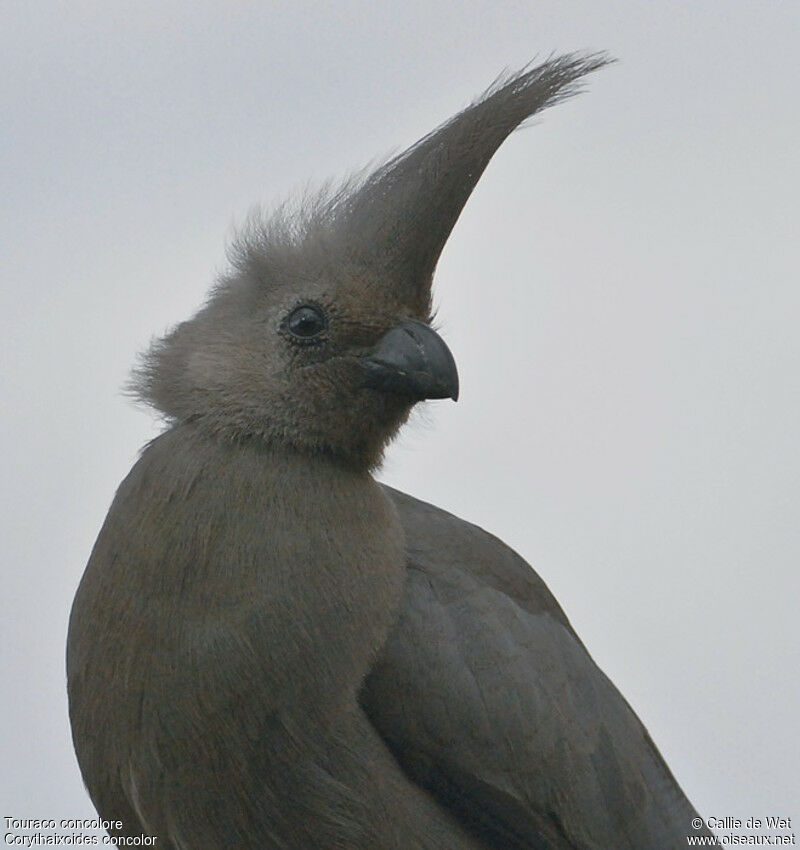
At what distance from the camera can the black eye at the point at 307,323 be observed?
3.38m

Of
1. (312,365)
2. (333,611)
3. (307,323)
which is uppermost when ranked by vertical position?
(307,323)

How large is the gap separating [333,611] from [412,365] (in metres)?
0.70

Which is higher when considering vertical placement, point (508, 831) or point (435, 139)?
point (435, 139)

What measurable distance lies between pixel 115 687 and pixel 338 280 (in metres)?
1.25

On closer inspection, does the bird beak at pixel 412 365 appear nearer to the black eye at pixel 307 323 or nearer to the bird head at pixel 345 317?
the bird head at pixel 345 317

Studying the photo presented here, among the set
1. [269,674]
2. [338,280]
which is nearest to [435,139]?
[338,280]

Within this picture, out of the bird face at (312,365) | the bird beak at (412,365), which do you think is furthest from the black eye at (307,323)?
the bird beak at (412,365)

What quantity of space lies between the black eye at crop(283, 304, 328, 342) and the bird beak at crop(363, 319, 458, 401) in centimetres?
16

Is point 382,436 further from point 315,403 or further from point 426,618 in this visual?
point 426,618

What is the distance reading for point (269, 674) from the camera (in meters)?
2.99

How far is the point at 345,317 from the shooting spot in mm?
3389

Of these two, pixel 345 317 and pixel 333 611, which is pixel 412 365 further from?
pixel 333 611

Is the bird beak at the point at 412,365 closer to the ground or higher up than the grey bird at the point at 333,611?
higher up

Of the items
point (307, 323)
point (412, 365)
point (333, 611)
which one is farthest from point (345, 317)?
point (333, 611)
